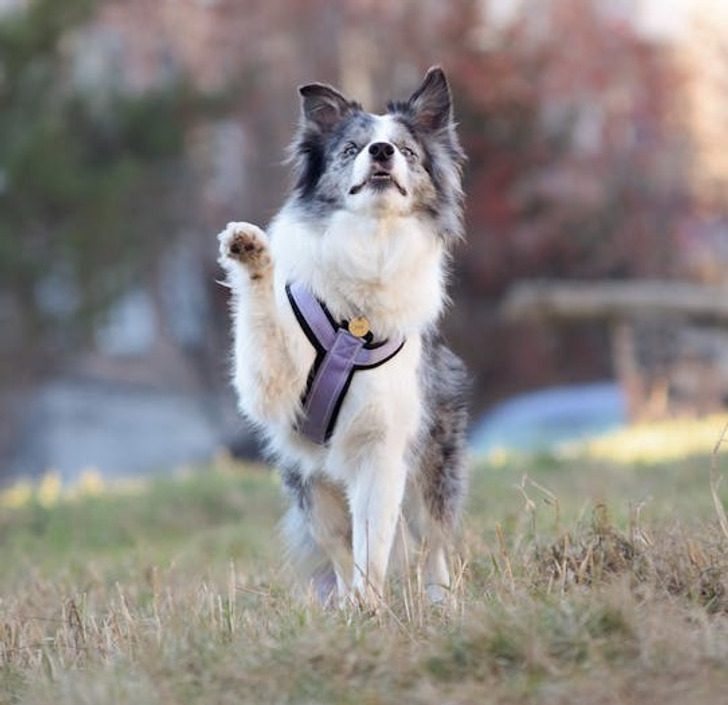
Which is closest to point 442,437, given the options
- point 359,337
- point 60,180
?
point 359,337

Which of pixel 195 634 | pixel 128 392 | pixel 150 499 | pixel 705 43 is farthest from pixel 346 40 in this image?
pixel 195 634

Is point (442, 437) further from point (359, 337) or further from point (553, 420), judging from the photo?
point (553, 420)

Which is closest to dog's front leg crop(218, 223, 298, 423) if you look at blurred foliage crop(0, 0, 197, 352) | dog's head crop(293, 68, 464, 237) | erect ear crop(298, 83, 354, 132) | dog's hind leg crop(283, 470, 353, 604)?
dog's hind leg crop(283, 470, 353, 604)

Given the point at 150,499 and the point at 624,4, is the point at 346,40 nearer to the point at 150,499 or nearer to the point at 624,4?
the point at 624,4

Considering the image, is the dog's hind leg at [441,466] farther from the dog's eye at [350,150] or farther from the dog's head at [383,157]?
the dog's eye at [350,150]

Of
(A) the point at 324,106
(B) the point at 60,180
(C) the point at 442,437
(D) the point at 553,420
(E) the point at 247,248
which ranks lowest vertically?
(D) the point at 553,420

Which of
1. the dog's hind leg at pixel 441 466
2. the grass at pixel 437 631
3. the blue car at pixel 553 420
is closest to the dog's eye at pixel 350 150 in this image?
the dog's hind leg at pixel 441 466

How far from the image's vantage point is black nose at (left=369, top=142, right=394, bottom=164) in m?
6.23

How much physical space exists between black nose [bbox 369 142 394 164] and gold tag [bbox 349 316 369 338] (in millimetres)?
619

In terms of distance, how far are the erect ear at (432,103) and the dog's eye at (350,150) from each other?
0.39m

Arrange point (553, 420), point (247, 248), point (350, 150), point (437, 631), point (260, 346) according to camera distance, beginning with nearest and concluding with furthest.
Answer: point (437, 631), point (247, 248), point (260, 346), point (350, 150), point (553, 420)

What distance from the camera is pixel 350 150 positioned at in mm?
6398

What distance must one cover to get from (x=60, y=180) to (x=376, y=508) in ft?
49.5

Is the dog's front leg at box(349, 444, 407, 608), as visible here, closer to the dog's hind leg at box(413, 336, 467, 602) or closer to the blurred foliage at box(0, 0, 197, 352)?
the dog's hind leg at box(413, 336, 467, 602)
